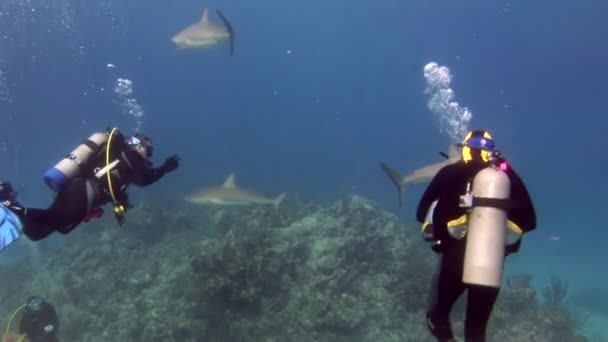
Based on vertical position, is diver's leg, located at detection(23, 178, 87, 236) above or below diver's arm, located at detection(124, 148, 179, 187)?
below

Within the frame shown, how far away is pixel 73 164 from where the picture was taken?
6406mm

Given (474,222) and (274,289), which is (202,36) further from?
(474,222)

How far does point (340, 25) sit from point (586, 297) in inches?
6645

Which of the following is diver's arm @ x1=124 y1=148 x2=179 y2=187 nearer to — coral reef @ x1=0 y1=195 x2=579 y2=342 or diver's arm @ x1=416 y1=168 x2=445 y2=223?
diver's arm @ x1=416 y1=168 x2=445 y2=223

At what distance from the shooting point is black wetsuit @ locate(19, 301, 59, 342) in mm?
8820

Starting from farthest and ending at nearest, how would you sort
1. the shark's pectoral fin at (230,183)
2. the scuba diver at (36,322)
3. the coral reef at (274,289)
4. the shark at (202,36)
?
the shark's pectoral fin at (230,183) → the shark at (202,36) → the coral reef at (274,289) → the scuba diver at (36,322)

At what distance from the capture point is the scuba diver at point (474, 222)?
3660mm

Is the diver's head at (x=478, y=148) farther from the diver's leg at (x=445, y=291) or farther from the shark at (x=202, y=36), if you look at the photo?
the shark at (x=202, y=36)

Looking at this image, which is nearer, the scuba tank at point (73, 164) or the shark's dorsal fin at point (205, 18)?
the scuba tank at point (73, 164)

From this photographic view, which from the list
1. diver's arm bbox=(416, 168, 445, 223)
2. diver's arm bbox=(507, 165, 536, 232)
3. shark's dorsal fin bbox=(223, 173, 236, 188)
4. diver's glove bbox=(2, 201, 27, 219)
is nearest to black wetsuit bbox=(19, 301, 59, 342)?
diver's glove bbox=(2, 201, 27, 219)

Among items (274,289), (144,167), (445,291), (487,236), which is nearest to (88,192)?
(144,167)

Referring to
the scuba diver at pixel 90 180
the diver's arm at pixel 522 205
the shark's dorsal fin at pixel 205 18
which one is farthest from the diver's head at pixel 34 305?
the diver's arm at pixel 522 205

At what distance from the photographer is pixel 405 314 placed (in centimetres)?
1194

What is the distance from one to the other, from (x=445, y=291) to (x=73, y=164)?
196 inches
